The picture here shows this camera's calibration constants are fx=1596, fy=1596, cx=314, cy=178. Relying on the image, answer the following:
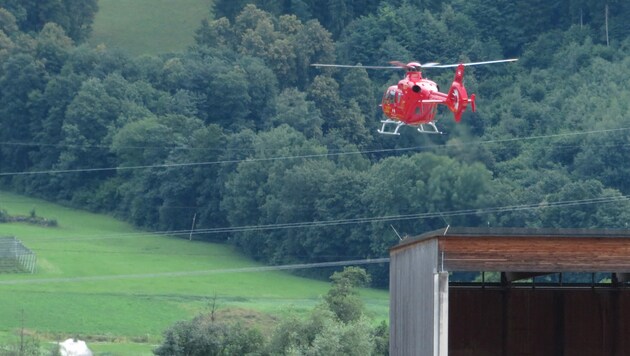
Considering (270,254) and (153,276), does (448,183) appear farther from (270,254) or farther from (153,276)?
(270,254)

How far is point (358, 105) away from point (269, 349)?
65.2 metres

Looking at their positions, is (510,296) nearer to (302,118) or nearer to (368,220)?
(368,220)

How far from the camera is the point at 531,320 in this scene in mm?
27812

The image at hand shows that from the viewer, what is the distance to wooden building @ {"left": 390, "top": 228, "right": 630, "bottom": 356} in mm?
21547

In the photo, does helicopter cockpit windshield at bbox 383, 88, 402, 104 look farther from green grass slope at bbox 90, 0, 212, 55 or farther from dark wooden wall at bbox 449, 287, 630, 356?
green grass slope at bbox 90, 0, 212, 55

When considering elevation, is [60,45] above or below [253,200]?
above

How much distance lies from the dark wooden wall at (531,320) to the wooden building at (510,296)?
0.02m

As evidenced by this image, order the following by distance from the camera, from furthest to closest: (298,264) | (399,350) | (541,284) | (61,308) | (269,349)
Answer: (298,264) < (61,308) < (269,349) < (541,284) < (399,350)

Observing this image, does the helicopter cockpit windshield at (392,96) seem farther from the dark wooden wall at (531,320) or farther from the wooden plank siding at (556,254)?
the wooden plank siding at (556,254)

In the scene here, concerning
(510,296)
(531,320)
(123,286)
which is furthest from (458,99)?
(123,286)

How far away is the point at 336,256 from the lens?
94.1 metres

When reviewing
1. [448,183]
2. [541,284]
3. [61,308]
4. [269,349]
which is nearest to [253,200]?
[61,308]

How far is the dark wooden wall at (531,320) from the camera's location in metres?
27.6

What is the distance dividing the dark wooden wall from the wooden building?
0.06 feet
